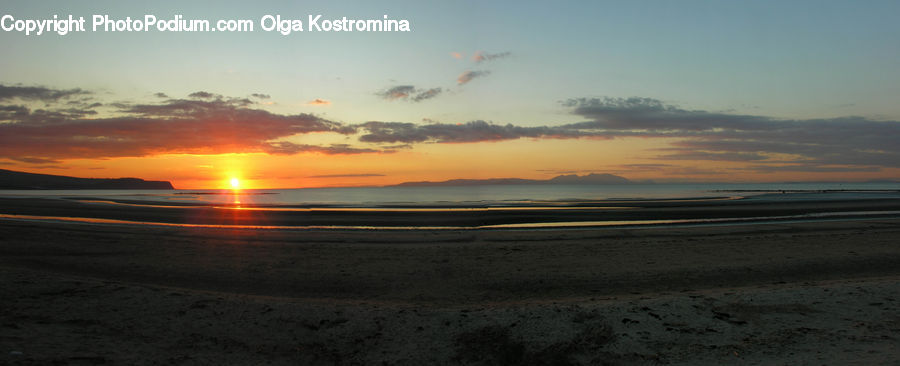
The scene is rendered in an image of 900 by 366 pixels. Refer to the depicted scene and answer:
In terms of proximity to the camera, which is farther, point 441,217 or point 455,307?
point 441,217

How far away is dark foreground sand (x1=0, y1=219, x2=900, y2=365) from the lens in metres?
7.63

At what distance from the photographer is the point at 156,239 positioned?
20828 millimetres

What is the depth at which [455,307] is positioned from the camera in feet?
34.1

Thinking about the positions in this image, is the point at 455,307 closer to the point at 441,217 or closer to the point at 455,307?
the point at 455,307

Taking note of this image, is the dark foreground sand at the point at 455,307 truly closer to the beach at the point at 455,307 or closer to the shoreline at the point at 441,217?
the beach at the point at 455,307

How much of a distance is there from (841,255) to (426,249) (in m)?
14.2

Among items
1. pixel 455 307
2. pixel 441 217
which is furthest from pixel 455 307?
pixel 441 217

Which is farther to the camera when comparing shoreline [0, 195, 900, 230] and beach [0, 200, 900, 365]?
shoreline [0, 195, 900, 230]

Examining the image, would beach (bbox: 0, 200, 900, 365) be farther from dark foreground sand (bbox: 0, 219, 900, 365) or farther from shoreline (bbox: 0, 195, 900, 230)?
shoreline (bbox: 0, 195, 900, 230)

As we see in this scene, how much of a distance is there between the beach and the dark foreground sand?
0.13ft

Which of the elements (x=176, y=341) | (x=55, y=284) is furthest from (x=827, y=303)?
(x=55, y=284)

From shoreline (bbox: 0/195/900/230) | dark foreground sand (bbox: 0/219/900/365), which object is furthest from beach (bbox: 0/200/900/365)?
shoreline (bbox: 0/195/900/230)

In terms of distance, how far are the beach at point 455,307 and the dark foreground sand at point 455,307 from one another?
4cm

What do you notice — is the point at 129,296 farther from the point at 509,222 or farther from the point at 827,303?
the point at 509,222
